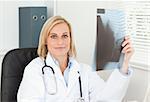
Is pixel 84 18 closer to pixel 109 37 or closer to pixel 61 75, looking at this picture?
pixel 109 37

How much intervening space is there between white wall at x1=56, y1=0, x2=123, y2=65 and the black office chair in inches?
30.9

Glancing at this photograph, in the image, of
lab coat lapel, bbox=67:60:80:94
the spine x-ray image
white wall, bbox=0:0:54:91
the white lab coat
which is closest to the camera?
the white lab coat

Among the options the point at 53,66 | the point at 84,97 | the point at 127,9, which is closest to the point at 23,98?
the point at 53,66

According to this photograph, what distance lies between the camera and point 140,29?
206 centimetres

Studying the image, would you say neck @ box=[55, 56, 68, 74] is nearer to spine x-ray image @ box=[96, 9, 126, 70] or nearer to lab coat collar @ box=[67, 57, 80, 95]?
lab coat collar @ box=[67, 57, 80, 95]

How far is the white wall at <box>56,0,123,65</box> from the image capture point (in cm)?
232

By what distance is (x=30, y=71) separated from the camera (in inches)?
62.2

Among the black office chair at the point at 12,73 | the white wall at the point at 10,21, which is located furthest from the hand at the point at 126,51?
the white wall at the point at 10,21

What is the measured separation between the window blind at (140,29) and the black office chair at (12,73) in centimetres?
89

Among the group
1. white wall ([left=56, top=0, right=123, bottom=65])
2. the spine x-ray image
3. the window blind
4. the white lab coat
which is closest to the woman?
the white lab coat

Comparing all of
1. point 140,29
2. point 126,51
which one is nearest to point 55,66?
point 126,51

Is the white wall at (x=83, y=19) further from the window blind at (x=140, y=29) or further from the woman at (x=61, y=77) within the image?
the woman at (x=61, y=77)

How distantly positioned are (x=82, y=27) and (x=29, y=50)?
80 cm

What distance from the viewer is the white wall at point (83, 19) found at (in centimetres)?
232
